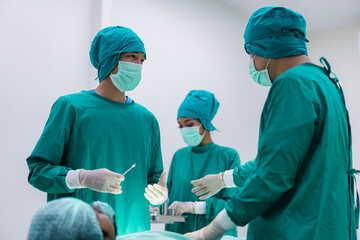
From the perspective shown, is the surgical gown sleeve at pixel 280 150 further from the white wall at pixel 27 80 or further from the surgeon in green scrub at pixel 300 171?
the white wall at pixel 27 80

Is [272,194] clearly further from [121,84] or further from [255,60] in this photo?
[121,84]

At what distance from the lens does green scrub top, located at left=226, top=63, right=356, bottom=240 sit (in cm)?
142

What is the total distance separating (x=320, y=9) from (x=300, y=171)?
4.48 meters

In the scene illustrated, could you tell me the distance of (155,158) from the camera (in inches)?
89.4

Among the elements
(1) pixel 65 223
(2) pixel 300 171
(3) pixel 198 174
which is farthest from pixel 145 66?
(1) pixel 65 223

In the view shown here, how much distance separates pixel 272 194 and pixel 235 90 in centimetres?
406

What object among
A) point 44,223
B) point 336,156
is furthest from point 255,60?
point 44,223

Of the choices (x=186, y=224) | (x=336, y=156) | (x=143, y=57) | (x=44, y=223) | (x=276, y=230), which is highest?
(x=143, y=57)

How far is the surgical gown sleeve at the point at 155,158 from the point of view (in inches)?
88.1

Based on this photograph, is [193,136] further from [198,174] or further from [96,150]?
[96,150]

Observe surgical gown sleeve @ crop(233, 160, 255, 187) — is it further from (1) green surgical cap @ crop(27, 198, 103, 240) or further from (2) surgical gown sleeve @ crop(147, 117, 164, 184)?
(1) green surgical cap @ crop(27, 198, 103, 240)

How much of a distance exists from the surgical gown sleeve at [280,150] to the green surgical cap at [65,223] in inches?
26.0

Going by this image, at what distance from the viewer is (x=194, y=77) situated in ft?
15.5

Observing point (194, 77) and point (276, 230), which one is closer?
point (276, 230)
